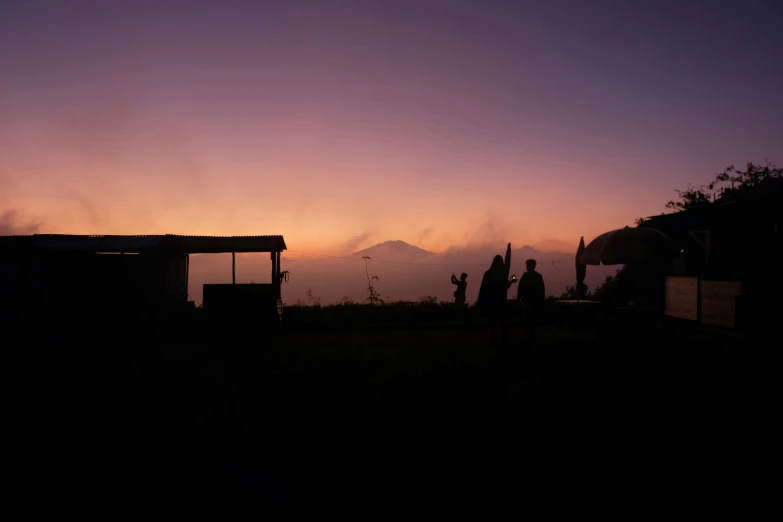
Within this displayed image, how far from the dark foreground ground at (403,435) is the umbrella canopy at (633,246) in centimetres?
502

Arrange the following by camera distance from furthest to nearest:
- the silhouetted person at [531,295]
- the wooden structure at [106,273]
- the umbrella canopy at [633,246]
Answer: the wooden structure at [106,273] < the umbrella canopy at [633,246] < the silhouetted person at [531,295]

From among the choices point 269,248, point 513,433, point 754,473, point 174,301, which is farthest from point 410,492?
point 174,301

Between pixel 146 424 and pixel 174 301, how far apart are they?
1256 centimetres

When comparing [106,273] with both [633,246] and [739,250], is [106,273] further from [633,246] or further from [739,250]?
[739,250]

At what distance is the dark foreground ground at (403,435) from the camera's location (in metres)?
3.80

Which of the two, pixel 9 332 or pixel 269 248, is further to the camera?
pixel 269 248

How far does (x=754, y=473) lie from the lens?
3990 millimetres

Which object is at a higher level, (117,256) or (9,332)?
(117,256)

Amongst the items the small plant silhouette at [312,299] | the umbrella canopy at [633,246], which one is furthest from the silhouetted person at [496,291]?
the small plant silhouette at [312,299]

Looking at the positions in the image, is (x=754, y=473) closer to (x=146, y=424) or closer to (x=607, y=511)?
(x=607, y=511)

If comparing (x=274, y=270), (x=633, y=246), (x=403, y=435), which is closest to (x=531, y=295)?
(x=633, y=246)

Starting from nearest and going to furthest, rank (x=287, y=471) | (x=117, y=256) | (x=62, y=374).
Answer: (x=287, y=471) < (x=62, y=374) < (x=117, y=256)

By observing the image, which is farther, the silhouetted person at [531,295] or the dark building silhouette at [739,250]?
the silhouetted person at [531,295]

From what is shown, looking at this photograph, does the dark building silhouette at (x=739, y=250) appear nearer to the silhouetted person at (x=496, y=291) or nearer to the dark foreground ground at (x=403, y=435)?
the dark foreground ground at (x=403, y=435)
